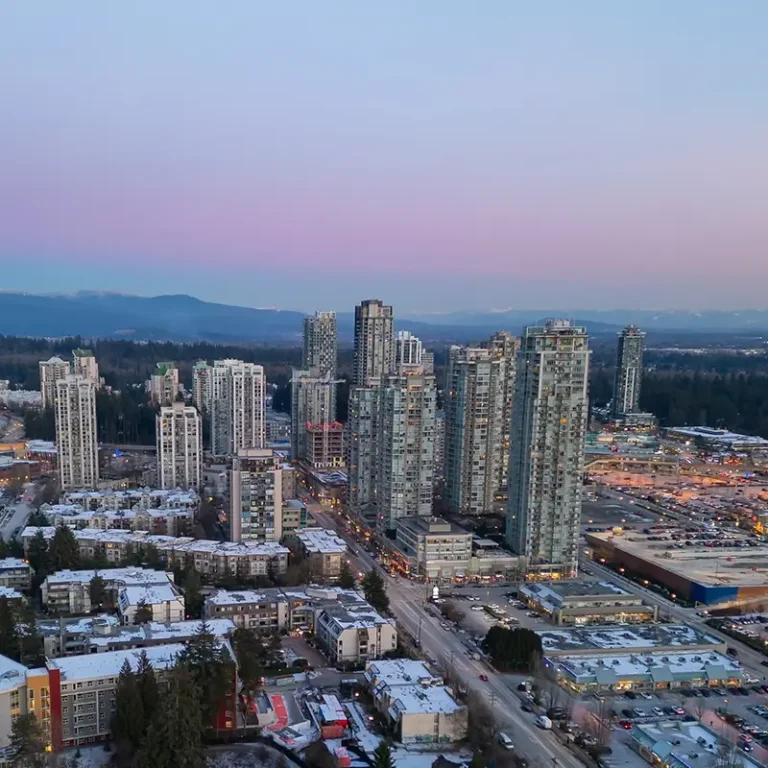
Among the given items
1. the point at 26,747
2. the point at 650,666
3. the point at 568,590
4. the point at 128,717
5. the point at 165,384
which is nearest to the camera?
the point at 26,747

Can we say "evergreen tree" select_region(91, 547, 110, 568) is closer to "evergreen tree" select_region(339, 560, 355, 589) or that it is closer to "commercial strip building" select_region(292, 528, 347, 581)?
"commercial strip building" select_region(292, 528, 347, 581)

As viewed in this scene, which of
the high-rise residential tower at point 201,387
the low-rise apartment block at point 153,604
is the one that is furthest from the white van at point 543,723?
the high-rise residential tower at point 201,387

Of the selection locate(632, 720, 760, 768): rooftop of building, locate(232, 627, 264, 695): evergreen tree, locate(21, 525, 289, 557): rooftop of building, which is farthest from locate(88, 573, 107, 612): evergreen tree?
locate(632, 720, 760, 768): rooftop of building

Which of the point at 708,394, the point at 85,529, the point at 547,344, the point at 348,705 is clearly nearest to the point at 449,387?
the point at 547,344

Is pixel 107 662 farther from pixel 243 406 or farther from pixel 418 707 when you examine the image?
pixel 243 406

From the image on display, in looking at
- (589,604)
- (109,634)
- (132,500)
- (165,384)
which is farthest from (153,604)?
(165,384)

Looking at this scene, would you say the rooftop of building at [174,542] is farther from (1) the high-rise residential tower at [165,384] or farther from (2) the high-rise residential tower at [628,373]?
(2) the high-rise residential tower at [628,373]

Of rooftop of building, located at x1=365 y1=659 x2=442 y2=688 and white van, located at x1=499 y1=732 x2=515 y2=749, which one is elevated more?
rooftop of building, located at x1=365 y1=659 x2=442 y2=688

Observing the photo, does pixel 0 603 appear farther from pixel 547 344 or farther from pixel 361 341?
pixel 361 341
